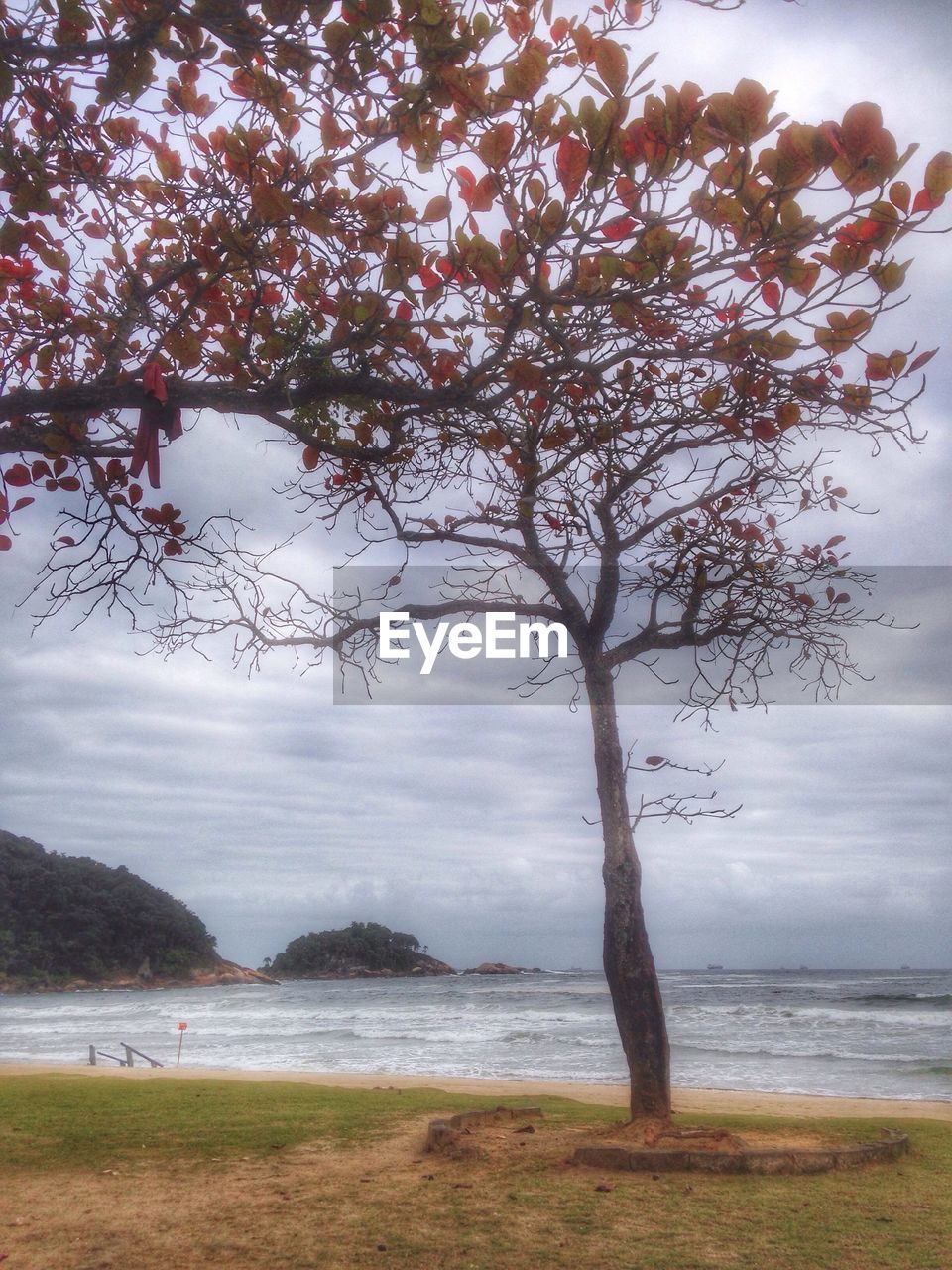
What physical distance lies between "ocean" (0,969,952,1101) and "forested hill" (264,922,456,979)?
3596 centimetres

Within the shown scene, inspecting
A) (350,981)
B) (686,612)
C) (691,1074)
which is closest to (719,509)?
(686,612)

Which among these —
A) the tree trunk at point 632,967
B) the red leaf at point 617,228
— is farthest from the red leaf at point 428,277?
the tree trunk at point 632,967

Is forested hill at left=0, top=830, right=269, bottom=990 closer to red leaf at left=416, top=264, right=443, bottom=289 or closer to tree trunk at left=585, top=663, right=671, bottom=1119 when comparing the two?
tree trunk at left=585, top=663, right=671, bottom=1119

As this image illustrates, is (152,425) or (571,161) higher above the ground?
(571,161)

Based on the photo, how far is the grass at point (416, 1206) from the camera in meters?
4.39

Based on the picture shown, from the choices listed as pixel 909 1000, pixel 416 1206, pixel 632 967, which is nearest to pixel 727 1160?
pixel 632 967

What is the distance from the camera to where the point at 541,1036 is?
30812mm

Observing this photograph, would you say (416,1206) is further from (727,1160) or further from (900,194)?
(900,194)

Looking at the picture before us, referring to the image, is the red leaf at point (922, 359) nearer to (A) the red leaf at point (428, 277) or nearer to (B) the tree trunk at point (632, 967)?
(A) the red leaf at point (428, 277)

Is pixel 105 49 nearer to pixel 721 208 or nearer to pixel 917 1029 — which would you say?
pixel 721 208

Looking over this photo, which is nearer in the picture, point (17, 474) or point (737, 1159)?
point (17, 474)

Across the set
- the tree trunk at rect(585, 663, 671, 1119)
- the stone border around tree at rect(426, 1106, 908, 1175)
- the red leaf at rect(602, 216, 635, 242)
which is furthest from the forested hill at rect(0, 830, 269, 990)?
the red leaf at rect(602, 216, 635, 242)

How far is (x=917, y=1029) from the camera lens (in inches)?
1204

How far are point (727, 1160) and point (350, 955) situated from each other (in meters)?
92.1
